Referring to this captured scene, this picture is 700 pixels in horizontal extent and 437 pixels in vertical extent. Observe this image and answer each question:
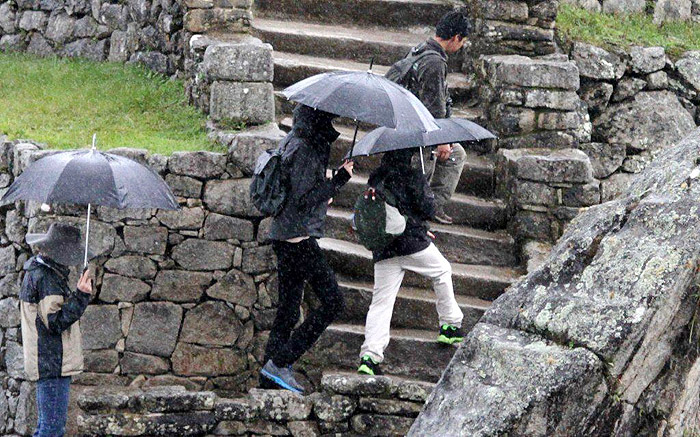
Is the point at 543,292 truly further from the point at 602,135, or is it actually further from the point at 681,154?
the point at 602,135

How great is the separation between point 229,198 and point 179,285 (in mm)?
688

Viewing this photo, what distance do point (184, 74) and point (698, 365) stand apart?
6900mm

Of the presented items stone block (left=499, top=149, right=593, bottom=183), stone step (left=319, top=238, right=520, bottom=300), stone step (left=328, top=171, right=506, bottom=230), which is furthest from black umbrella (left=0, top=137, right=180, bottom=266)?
stone block (left=499, top=149, right=593, bottom=183)

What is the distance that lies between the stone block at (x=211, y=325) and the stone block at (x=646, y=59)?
4331 mm

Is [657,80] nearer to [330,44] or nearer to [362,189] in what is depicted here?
[330,44]

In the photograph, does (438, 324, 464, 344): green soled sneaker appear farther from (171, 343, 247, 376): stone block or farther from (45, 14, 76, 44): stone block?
(45, 14, 76, 44): stone block

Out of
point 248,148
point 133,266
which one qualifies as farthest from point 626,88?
point 133,266

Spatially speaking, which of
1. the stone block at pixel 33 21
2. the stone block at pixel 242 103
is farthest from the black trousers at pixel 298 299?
the stone block at pixel 33 21

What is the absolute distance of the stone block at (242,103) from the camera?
793 centimetres

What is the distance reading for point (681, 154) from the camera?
3701 mm

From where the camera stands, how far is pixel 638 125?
9547 mm

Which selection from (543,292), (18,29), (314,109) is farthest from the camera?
(18,29)

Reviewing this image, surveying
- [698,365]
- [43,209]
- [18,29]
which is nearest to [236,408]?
[43,209]

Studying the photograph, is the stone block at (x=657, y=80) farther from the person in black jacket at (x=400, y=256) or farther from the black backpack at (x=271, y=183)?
the black backpack at (x=271, y=183)
